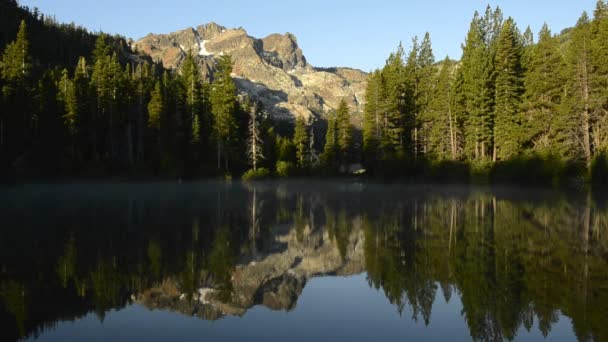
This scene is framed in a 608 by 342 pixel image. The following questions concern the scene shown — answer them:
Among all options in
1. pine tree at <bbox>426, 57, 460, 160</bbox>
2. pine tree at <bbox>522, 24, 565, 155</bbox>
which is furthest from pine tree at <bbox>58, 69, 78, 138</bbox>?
pine tree at <bbox>522, 24, 565, 155</bbox>

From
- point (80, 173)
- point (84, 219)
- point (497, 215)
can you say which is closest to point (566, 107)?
point (497, 215)

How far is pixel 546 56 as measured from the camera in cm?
5038

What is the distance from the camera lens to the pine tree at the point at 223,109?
2704 inches

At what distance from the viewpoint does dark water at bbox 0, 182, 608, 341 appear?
798 cm

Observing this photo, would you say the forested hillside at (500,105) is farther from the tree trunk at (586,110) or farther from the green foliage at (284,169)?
the green foliage at (284,169)

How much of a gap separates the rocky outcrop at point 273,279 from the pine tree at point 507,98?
3843cm

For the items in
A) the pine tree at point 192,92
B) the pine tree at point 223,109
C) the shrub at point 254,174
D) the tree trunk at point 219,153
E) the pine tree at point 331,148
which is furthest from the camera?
the pine tree at point 331,148

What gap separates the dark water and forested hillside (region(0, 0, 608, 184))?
2795cm

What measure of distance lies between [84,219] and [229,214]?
19.7ft

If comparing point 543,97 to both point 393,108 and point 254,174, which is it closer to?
point 393,108

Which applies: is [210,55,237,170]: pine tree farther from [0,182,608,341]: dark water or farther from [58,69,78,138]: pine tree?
[0,182,608,341]: dark water

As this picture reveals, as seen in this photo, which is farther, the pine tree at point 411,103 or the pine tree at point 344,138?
the pine tree at point 344,138

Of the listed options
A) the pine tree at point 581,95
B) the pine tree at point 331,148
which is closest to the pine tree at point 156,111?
the pine tree at point 331,148

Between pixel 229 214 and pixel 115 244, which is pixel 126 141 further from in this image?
pixel 115 244
